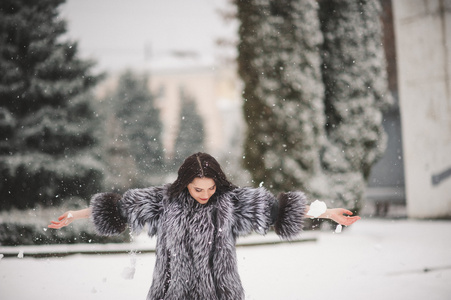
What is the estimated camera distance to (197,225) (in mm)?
2152

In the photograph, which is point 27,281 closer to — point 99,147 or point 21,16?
point 99,147

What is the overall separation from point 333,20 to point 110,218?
25.8 feet

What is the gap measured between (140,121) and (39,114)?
10.7 metres

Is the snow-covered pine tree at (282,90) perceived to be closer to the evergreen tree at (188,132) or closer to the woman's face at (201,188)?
the woman's face at (201,188)

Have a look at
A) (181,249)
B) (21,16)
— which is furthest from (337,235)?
(21,16)

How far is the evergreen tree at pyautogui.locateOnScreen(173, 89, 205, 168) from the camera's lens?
77.9 ft

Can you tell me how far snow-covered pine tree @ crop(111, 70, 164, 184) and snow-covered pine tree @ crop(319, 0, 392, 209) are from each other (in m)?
11.6

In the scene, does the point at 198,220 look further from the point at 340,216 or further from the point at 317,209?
the point at 340,216

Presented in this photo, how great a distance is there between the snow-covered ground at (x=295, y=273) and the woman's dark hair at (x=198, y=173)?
134 centimetres

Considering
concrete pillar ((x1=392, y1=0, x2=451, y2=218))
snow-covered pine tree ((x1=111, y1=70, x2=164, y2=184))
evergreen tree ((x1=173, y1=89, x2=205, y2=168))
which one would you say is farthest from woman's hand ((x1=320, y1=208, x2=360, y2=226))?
evergreen tree ((x1=173, y1=89, x2=205, y2=168))

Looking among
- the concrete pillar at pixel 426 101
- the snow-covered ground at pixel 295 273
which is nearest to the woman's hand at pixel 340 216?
the snow-covered ground at pixel 295 273

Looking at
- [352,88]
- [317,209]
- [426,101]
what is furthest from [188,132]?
[317,209]

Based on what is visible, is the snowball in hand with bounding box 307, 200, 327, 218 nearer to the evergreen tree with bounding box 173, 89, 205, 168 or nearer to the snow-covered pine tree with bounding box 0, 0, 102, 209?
the snow-covered pine tree with bounding box 0, 0, 102, 209

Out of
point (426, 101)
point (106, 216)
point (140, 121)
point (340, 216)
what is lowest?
point (340, 216)
